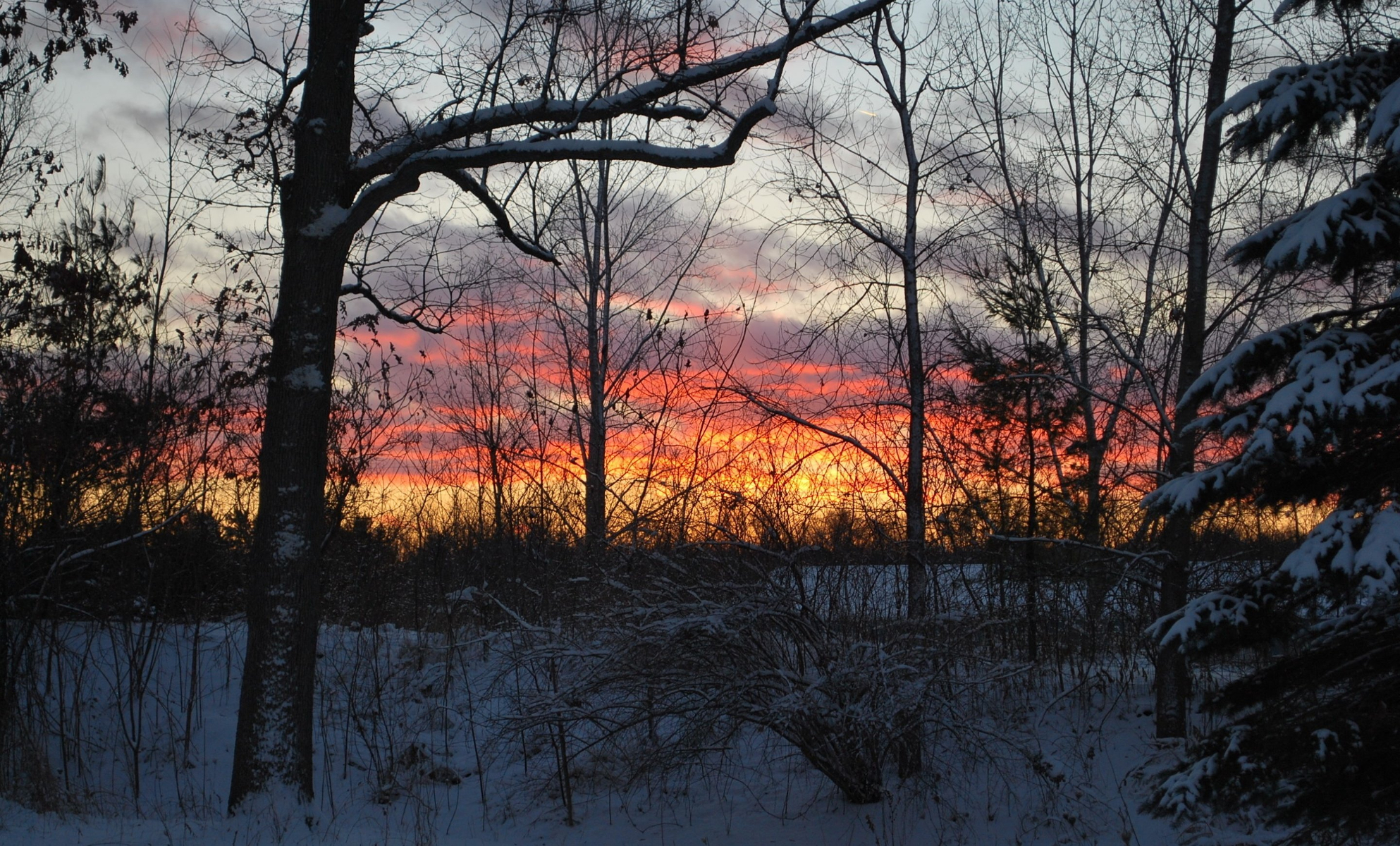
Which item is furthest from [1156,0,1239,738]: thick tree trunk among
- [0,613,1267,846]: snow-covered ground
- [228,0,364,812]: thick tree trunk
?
[228,0,364,812]: thick tree trunk

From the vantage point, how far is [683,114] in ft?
25.7

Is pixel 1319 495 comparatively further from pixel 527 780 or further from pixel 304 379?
pixel 527 780

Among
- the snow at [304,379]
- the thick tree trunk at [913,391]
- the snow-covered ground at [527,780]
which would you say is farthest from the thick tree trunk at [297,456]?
the thick tree trunk at [913,391]

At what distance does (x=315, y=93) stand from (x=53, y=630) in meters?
5.70

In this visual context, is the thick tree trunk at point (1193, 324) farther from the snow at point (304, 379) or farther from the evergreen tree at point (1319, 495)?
the snow at point (304, 379)

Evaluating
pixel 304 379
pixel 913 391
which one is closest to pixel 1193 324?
pixel 913 391

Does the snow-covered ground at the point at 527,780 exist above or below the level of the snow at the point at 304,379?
below

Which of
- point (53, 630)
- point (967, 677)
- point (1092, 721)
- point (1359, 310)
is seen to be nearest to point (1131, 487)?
point (1092, 721)

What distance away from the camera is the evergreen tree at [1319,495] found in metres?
4.25

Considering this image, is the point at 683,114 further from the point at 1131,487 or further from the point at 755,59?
the point at 1131,487

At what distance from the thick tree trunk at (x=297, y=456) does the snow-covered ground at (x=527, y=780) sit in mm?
499

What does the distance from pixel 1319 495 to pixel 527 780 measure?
760cm

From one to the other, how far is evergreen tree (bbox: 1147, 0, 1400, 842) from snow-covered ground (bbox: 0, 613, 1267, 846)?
2.63m

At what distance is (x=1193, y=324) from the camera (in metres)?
8.53
